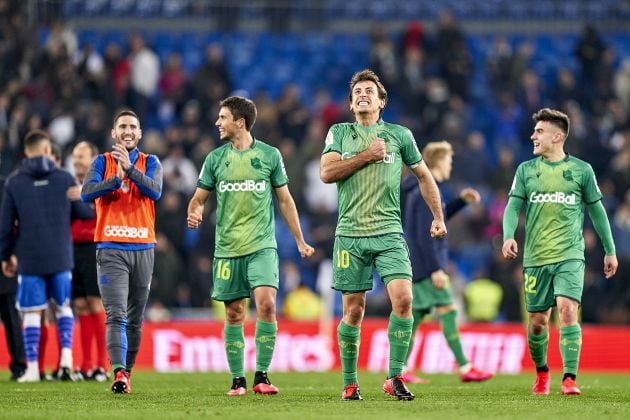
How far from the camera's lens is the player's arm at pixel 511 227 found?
39.9 ft

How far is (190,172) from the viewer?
24.2 m

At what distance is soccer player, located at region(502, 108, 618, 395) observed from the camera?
473 inches

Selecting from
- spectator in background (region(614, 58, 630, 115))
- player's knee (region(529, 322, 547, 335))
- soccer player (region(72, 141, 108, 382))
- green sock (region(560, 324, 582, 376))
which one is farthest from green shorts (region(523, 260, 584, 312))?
spectator in background (region(614, 58, 630, 115))

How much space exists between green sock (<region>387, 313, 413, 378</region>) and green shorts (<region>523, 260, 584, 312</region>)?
192cm

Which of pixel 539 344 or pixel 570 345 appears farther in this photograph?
pixel 539 344

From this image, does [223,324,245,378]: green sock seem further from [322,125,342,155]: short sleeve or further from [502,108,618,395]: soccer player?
[502,108,618,395]: soccer player

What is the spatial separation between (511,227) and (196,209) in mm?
3121

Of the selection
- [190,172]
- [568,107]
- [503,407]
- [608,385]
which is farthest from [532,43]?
[503,407]

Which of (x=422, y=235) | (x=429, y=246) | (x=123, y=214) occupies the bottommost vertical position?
(x=429, y=246)

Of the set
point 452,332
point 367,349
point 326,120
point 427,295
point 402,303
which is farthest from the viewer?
point 326,120

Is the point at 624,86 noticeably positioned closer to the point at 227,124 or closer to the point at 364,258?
the point at 227,124

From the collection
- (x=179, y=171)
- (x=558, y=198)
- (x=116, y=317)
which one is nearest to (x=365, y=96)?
(x=558, y=198)

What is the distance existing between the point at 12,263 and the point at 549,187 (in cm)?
628

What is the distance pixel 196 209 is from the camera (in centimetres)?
1166
